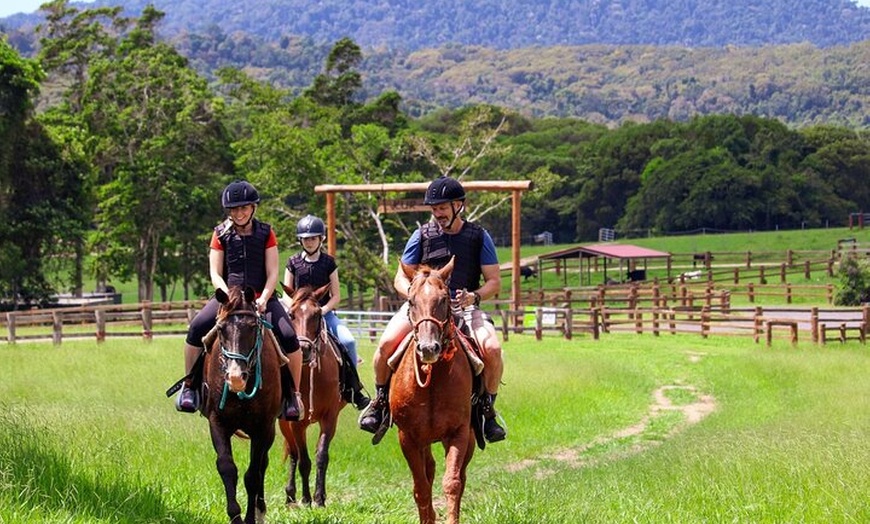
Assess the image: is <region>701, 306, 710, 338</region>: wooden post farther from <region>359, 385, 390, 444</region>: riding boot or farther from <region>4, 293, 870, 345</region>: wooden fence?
<region>359, 385, 390, 444</region>: riding boot

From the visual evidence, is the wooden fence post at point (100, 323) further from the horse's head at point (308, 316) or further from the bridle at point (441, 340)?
the bridle at point (441, 340)

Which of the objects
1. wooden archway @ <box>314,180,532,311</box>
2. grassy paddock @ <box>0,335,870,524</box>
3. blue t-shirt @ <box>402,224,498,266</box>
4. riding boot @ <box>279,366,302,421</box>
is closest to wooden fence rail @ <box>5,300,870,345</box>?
wooden archway @ <box>314,180,532,311</box>

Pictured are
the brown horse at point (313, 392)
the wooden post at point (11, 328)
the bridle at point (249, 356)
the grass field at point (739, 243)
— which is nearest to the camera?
the bridle at point (249, 356)

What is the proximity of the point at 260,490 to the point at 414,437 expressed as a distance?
1470 mm

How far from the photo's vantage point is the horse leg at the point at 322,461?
11.8m

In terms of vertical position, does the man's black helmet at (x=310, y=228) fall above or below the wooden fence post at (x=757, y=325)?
above

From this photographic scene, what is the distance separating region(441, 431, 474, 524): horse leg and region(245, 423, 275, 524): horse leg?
1.55 meters

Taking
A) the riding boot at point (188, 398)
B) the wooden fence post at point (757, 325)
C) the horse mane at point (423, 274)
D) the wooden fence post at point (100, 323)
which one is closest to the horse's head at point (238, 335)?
the riding boot at point (188, 398)

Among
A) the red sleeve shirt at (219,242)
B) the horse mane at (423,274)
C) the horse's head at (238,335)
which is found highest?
the red sleeve shirt at (219,242)

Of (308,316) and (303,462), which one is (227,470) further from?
(308,316)

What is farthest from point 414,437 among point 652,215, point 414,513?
point 652,215

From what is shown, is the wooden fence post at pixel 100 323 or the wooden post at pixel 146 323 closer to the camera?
the wooden fence post at pixel 100 323

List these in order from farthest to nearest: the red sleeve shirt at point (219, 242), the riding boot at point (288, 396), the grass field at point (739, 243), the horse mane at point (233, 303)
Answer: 1. the grass field at point (739, 243)
2. the riding boot at point (288, 396)
3. the red sleeve shirt at point (219, 242)
4. the horse mane at point (233, 303)

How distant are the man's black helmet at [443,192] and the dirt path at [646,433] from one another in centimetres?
544
